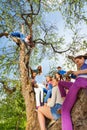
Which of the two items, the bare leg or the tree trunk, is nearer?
the bare leg

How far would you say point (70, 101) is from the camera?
17.9 feet

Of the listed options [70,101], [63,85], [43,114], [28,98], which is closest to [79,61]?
[63,85]

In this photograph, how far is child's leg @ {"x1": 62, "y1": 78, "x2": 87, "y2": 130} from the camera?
5262 millimetres

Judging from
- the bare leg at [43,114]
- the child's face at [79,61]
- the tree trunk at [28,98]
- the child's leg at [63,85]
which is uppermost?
the child's face at [79,61]

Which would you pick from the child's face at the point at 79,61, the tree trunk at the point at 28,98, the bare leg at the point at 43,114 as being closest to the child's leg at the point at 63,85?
the child's face at the point at 79,61

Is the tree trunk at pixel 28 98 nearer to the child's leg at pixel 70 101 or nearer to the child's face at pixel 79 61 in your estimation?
the child's leg at pixel 70 101

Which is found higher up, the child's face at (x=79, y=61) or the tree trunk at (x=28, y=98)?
the child's face at (x=79, y=61)

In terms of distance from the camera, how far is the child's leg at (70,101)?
526 centimetres

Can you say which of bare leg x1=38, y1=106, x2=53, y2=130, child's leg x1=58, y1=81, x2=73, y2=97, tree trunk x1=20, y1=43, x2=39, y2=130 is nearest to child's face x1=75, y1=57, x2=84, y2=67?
child's leg x1=58, y1=81, x2=73, y2=97

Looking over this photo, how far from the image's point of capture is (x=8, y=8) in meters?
16.8

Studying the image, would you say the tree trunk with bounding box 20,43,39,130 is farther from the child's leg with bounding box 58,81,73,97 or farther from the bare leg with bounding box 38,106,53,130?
the bare leg with bounding box 38,106,53,130

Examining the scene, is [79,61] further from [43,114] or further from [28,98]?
[28,98]

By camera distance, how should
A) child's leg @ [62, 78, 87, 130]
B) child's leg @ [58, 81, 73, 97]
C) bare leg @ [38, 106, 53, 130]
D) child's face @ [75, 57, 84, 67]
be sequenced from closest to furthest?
child's leg @ [62, 78, 87, 130], child's face @ [75, 57, 84, 67], bare leg @ [38, 106, 53, 130], child's leg @ [58, 81, 73, 97]

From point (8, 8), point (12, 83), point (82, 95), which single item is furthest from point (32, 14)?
point (82, 95)
